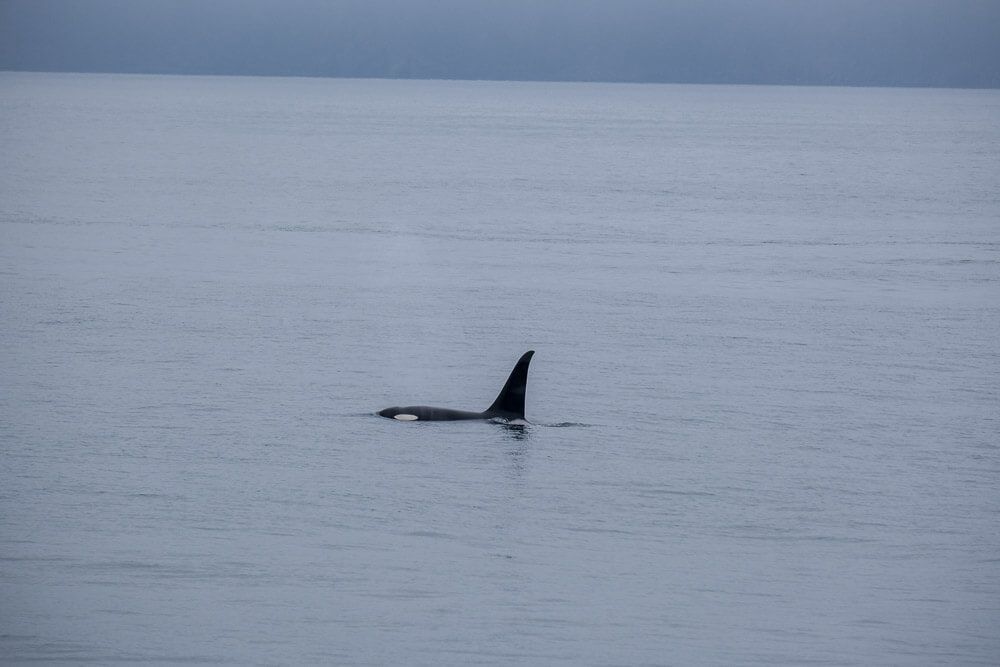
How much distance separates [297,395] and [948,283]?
1124 inches

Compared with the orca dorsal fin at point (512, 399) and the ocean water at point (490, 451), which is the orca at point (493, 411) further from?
the ocean water at point (490, 451)

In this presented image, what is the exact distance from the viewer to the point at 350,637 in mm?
16188

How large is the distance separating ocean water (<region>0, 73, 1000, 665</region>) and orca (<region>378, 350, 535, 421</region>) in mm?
344

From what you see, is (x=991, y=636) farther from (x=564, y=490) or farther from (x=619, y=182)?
(x=619, y=182)

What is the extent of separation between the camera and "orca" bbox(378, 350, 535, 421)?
26.4m

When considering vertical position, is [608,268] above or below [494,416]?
above

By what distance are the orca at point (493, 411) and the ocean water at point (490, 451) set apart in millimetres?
344

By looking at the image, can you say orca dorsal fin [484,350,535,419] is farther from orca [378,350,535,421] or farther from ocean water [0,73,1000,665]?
ocean water [0,73,1000,665]

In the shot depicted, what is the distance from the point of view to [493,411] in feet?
88.0

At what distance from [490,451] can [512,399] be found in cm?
235

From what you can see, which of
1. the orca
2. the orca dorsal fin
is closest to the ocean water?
the orca

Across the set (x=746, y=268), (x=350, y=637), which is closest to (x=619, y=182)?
(x=746, y=268)

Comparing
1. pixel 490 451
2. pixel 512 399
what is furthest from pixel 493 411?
pixel 490 451

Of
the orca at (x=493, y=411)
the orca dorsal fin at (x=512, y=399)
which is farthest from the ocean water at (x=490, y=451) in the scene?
the orca dorsal fin at (x=512, y=399)
